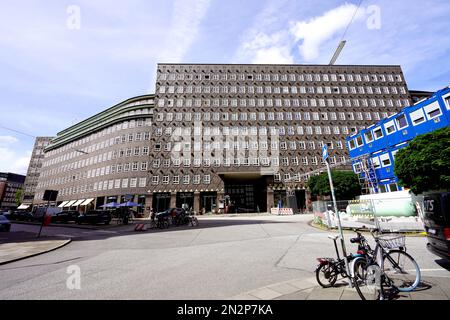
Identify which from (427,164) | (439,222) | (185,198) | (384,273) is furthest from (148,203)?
(427,164)

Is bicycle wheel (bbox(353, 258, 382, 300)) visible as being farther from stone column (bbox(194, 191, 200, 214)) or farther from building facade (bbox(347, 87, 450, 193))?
stone column (bbox(194, 191, 200, 214))

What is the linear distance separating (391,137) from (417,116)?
4209 mm

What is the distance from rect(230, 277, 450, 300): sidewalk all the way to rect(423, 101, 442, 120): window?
29827 mm

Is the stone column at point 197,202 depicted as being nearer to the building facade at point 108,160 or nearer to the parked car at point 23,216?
the building facade at point 108,160

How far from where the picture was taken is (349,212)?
48.1 ft

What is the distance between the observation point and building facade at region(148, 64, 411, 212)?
3866cm

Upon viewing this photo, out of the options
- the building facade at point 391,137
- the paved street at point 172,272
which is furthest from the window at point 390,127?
the paved street at point 172,272

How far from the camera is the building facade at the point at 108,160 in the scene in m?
40.3

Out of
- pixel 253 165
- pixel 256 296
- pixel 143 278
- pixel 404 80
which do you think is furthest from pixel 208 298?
pixel 404 80

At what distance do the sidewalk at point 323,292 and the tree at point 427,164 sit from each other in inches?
729

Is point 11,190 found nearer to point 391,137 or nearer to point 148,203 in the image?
point 148,203

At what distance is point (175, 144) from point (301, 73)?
35435 millimetres

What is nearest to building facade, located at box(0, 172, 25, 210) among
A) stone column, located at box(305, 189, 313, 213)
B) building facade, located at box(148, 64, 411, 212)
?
building facade, located at box(148, 64, 411, 212)

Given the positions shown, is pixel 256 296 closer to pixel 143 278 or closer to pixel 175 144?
pixel 143 278
